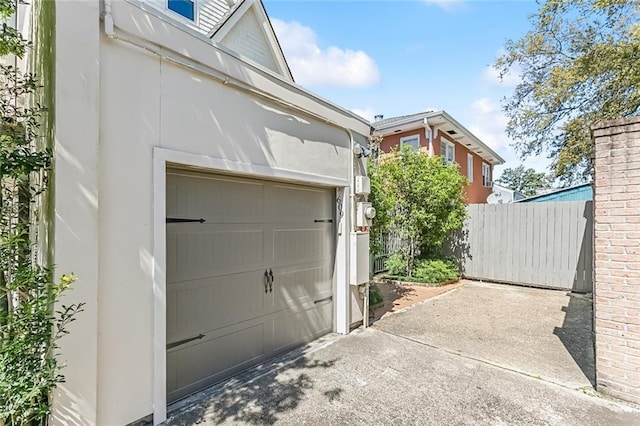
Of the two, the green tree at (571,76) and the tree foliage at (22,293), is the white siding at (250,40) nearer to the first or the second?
the tree foliage at (22,293)

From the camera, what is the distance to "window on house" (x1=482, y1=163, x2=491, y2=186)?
703 inches

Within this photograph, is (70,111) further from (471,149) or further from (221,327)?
(471,149)

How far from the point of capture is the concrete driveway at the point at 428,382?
2932 mm

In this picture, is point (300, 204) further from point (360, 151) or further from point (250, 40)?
point (250, 40)

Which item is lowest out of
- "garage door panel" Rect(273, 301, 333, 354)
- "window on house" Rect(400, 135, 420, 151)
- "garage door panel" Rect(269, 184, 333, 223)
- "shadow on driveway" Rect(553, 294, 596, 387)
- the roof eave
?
"shadow on driveway" Rect(553, 294, 596, 387)

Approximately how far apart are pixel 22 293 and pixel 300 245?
2880 mm

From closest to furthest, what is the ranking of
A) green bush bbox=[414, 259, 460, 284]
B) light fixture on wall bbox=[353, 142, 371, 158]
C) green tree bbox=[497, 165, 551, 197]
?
light fixture on wall bbox=[353, 142, 371, 158] < green bush bbox=[414, 259, 460, 284] < green tree bbox=[497, 165, 551, 197]

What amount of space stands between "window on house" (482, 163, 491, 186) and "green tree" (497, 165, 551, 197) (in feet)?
91.8

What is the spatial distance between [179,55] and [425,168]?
6760 mm

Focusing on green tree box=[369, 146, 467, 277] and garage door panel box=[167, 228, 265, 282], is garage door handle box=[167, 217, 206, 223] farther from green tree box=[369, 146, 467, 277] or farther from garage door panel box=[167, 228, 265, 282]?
green tree box=[369, 146, 467, 277]

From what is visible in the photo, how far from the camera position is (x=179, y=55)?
9.55ft

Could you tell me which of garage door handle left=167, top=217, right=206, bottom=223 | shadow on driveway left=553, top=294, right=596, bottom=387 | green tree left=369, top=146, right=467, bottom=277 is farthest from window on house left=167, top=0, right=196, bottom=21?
shadow on driveway left=553, top=294, right=596, bottom=387

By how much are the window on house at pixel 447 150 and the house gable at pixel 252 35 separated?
6400 millimetres

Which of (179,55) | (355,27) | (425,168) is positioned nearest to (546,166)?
(425,168)
